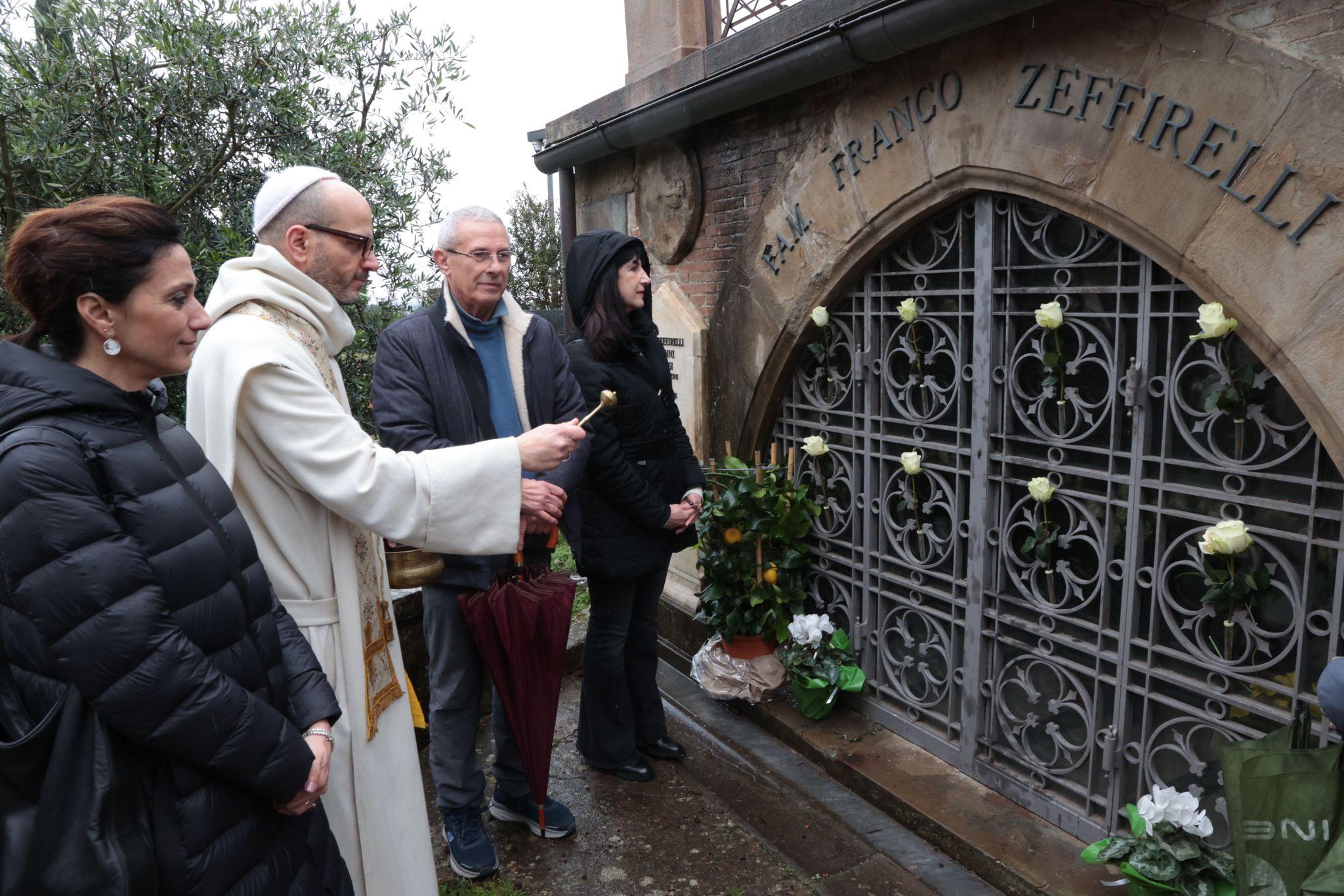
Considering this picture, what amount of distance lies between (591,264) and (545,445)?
1.37m

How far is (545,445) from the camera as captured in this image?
2627mm

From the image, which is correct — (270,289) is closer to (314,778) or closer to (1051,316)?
(314,778)

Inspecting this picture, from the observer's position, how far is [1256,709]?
2.76 m

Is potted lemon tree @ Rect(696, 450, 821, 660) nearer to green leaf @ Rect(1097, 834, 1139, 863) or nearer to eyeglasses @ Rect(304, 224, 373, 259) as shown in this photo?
green leaf @ Rect(1097, 834, 1139, 863)

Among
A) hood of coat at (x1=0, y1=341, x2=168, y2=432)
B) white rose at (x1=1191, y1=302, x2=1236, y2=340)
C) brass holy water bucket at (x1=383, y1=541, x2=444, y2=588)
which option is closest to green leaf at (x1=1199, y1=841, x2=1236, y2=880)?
white rose at (x1=1191, y1=302, x2=1236, y2=340)

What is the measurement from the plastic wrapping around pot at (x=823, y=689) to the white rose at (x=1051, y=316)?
6.13 ft

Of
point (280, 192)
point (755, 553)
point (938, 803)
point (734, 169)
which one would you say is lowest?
point (938, 803)

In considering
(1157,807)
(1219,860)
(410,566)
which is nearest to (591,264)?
(410,566)

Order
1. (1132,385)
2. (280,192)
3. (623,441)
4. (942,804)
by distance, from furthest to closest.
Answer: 1. (623,441)
2. (942,804)
3. (1132,385)
4. (280,192)

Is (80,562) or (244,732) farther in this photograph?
(244,732)

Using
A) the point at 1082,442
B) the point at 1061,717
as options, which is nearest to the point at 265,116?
the point at 1082,442

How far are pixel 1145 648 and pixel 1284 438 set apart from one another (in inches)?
31.3

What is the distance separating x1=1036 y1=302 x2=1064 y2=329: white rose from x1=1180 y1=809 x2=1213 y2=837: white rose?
5.02 ft

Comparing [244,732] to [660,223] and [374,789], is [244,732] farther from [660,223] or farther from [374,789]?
[660,223]
